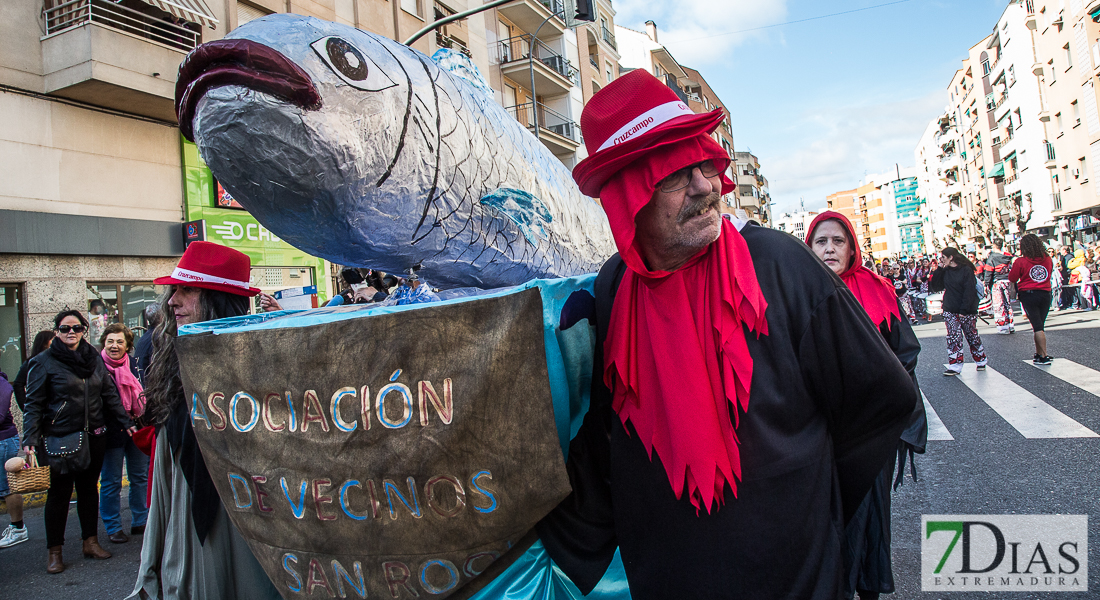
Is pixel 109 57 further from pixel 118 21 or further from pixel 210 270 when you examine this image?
pixel 210 270

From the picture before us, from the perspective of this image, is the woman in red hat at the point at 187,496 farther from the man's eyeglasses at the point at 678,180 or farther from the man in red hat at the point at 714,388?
the man's eyeglasses at the point at 678,180

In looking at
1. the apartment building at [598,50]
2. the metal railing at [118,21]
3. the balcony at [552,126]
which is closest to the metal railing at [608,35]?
the apartment building at [598,50]

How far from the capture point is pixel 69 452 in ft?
13.7

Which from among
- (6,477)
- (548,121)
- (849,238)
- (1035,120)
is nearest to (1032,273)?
(849,238)

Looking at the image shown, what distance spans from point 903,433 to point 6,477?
20.0 ft

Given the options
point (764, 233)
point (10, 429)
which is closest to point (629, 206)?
point (764, 233)

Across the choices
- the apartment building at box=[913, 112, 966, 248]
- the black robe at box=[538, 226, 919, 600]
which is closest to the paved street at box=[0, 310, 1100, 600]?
the black robe at box=[538, 226, 919, 600]

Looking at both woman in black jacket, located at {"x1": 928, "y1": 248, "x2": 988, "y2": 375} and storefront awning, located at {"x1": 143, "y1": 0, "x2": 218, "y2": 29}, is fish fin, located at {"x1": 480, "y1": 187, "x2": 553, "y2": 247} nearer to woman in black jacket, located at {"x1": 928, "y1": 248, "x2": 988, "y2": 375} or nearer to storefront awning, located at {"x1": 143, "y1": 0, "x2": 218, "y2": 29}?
woman in black jacket, located at {"x1": 928, "y1": 248, "x2": 988, "y2": 375}

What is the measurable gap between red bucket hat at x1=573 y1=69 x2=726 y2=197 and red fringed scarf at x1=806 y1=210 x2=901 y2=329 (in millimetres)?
1704

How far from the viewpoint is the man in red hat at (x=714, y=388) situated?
1.46 m

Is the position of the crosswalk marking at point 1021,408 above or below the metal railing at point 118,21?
below

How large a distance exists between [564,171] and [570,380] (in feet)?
3.69

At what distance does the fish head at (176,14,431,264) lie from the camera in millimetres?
1286

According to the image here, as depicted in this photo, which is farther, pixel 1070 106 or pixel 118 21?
pixel 1070 106
